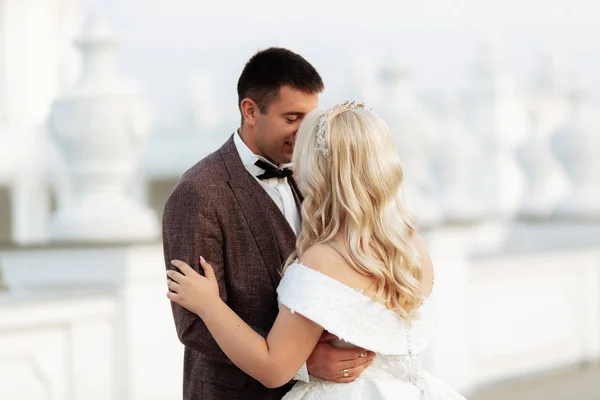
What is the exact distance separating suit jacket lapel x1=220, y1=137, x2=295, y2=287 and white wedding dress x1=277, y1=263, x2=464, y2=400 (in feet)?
0.52

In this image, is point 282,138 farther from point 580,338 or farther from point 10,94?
point 10,94

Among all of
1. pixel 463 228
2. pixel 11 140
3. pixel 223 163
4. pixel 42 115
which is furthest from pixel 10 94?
pixel 223 163

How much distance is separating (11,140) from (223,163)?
20.9 feet

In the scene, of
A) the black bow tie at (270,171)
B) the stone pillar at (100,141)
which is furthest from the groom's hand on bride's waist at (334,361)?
the stone pillar at (100,141)

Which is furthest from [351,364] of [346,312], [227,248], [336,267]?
[227,248]

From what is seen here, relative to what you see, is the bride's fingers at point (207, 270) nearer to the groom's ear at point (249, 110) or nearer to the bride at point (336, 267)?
the bride at point (336, 267)

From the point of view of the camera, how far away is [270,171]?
9.80 ft

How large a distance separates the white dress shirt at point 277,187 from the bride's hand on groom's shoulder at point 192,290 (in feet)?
1.24

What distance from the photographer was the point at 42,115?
1025 cm

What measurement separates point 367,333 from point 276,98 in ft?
2.23

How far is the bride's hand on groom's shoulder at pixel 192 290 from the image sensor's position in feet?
8.90

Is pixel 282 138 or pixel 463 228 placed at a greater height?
pixel 282 138

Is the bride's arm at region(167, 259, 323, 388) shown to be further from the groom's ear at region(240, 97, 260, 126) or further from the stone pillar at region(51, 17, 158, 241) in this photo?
the stone pillar at region(51, 17, 158, 241)

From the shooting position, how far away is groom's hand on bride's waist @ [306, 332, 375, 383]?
111 inches
